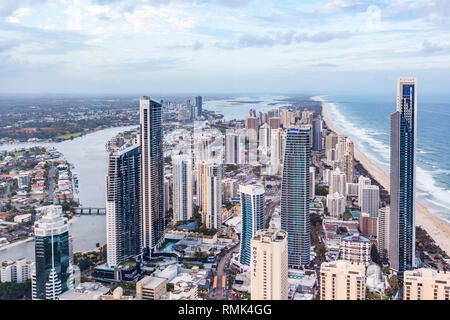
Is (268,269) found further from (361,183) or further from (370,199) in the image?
(361,183)

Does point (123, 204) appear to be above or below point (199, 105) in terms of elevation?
below

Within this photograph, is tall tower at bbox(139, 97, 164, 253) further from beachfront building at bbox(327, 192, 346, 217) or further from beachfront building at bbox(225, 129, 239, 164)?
beachfront building at bbox(327, 192, 346, 217)

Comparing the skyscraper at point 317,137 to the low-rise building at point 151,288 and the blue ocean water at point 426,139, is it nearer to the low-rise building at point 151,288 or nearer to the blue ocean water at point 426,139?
the blue ocean water at point 426,139

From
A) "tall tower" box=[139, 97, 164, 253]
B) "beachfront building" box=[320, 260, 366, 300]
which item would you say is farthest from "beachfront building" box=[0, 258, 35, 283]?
"beachfront building" box=[320, 260, 366, 300]

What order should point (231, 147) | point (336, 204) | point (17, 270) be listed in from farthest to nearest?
point (231, 147)
point (336, 204)
point (17, 270)

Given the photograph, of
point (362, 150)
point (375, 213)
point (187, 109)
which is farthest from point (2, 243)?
point (362, 150)

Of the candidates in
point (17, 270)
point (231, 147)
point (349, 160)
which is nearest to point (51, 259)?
point (17, 270)
